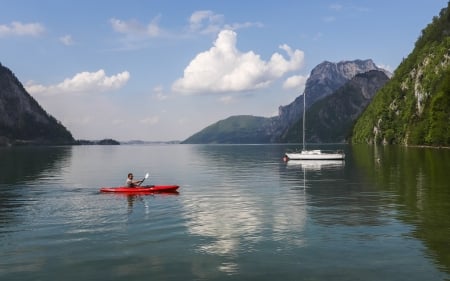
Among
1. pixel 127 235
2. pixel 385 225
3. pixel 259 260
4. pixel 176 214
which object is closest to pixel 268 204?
pixel 176 214

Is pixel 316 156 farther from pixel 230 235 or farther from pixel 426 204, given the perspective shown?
pixel 230 235

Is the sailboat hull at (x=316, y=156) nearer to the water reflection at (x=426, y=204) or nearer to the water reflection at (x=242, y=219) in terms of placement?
the water reflection at (x=426, y=204)

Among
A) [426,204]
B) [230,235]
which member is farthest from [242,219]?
[426,204]

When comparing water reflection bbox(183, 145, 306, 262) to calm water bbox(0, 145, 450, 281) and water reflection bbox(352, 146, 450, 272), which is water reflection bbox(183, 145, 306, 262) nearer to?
calm water bbox(0, 145, 450, 281)

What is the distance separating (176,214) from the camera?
119 ft

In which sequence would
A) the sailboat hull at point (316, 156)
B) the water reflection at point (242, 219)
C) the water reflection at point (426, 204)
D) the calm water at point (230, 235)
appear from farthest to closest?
the sailboat hull at point (316, 156) < the water reflection at point (242, 219) < the water reflection at point (426, 204) < the calm water at point (230, 235)

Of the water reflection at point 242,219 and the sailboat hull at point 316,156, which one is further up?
the sailboat hull at point 316,156

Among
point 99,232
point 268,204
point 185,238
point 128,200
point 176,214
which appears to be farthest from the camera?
point 128,200

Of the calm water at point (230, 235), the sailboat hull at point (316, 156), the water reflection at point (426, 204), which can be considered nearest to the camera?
the calm water at point (230, 235)

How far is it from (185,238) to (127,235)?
3.85 m

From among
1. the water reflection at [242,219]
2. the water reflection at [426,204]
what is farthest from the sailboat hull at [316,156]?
the water reflection at [242,219]

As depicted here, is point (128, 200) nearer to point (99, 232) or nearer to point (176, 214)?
point (176, 214)

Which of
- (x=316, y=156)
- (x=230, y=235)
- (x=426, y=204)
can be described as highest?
(x=316, y=156)

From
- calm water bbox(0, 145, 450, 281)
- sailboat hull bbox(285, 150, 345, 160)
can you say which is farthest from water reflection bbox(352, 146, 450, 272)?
sailboat hull bbox(285, 150, 345, 160)
